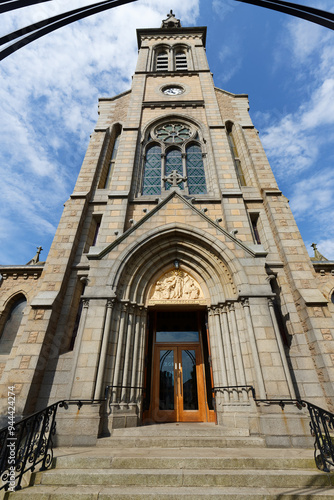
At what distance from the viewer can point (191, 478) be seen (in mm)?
3797

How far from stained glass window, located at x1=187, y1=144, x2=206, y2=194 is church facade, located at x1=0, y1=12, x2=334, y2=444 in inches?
3.0

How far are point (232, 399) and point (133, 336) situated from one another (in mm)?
3342

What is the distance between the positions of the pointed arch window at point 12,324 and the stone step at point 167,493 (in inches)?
260

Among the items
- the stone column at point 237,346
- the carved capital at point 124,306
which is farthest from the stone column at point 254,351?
the carved capital at point 124,306

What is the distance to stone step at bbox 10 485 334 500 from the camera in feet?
11.0

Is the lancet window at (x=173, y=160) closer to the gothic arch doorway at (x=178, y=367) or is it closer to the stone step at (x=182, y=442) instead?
the gothic arch doorway at (x=178, y=367)

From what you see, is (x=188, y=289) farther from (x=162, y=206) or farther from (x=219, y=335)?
(x=162, y=206)

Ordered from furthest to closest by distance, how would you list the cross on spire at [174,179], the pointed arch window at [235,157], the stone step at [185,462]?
the pointed arch window at [235,157] < the cross on spire at [174,179] < the stone step at [185,462]

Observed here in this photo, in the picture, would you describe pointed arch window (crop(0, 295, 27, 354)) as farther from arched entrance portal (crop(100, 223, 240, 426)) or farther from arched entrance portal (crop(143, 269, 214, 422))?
arched entrance portal (crop(143, 269, 214, 422))

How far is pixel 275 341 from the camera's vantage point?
6715 mm

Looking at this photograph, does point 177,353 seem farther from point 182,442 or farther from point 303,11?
point 303,11

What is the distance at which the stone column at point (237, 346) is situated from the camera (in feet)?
22.1

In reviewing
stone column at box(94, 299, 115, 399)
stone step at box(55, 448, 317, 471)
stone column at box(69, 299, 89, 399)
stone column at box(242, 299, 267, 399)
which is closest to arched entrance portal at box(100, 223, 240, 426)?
stone column at box(94, 299, 115, 399)

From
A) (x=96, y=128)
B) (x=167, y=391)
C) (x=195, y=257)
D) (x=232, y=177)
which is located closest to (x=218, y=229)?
(x=195, y=257)
